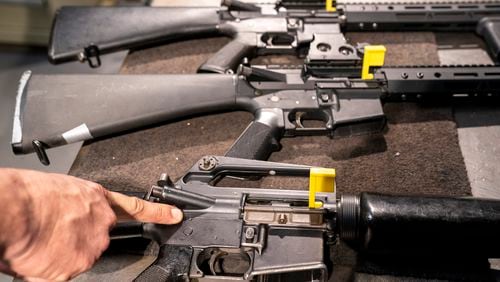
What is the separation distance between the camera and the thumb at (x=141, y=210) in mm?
1092

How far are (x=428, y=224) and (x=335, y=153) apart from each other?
54 cm

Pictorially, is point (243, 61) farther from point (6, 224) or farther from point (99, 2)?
point (99, 2)

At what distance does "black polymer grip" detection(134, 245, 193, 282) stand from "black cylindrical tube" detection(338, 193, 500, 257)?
426mm

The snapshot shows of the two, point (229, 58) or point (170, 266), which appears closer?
point (170, 266)

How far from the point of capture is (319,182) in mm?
1181

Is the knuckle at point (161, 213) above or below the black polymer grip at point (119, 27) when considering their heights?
below

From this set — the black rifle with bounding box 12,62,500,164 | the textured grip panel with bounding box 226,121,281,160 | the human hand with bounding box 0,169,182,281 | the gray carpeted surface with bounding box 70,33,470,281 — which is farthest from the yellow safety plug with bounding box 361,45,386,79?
the human hand with bounding box 0,169,182,281

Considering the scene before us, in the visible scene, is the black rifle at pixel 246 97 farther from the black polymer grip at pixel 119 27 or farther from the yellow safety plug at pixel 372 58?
the black polymer grip at pixel 119 27

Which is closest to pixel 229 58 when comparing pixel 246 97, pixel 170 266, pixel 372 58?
pixel 246 97

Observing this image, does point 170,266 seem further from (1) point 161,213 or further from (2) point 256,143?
(2) point 256,143

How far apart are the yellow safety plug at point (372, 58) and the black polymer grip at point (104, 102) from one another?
1.59 ft

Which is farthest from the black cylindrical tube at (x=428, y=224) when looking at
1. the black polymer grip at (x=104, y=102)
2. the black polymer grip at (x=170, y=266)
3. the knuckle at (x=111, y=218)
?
the black polymer grip at (x=104, y=102)

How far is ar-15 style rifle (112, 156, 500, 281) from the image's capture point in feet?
3.81

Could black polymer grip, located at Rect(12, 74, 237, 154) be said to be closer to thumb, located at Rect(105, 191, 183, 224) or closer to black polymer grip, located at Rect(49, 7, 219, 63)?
black polymer grip, located at Rect(49, 7, 219, 63)
